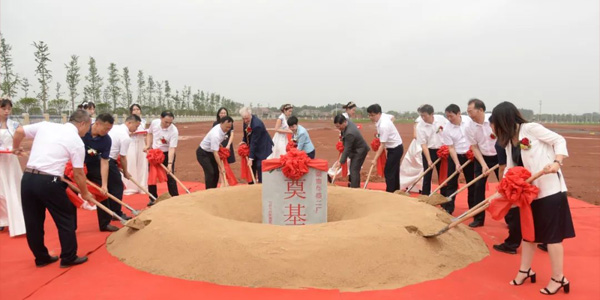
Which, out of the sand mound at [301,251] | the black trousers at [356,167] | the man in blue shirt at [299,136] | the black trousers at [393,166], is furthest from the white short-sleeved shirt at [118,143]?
the black trousers at [393,166]

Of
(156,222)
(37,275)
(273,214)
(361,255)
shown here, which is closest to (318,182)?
(273,214)

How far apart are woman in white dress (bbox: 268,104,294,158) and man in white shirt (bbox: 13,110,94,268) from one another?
457cm

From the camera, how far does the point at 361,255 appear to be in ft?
10.9

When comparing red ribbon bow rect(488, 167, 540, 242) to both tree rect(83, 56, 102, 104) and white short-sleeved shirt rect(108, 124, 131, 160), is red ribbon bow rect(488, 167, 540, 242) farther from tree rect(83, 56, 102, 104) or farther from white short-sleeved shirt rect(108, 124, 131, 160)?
tree rect(83, 56, 102, 104)

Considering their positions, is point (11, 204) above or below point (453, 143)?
below

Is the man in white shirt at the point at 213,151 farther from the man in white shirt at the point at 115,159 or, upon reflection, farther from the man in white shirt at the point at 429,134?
the man in white shirt at the point at 429,134

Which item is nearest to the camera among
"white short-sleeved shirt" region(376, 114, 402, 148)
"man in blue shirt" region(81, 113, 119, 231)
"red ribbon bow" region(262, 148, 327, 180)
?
"red ribbon bow" region(262, 148, 327, 180)

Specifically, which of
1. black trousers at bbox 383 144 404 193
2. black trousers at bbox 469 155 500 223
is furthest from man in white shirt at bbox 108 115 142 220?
black trousers at bbox 469 155 500 223

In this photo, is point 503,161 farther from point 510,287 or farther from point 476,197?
point 510,287

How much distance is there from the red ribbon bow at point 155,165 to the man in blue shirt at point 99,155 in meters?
1.07

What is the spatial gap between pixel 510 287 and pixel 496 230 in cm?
200

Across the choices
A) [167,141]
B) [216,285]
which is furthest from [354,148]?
[216,285]

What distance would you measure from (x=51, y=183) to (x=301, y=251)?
2.31 meters

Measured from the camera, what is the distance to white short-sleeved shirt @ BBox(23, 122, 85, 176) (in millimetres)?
3527
